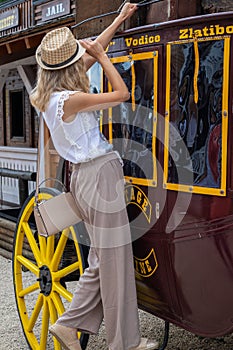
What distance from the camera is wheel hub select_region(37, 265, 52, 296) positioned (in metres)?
3.29

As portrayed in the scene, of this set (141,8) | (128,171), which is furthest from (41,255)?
(141,8)

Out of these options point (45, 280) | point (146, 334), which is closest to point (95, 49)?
point (45, 280)

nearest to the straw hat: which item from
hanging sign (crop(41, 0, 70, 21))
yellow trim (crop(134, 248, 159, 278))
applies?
yellow trim (crop(134, 248, 159, 278))

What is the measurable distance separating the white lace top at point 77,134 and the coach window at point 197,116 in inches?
13.0

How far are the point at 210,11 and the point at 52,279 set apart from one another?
5.45 feet

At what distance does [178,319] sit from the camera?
106 inches

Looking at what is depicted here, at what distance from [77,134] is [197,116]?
0.55m

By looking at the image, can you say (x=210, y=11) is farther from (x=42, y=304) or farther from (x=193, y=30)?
(x=42, y=304)

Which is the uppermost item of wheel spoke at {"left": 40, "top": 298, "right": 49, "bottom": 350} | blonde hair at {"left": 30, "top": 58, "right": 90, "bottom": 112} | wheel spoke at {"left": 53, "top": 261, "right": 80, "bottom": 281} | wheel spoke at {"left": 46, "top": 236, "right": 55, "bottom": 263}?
blonde hair at {"left": 30, "top": 58, "right": 90, "bottom": 112}

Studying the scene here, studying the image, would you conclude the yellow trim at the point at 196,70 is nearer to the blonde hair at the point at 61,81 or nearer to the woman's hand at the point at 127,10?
the woman's hand at the point at 127,10

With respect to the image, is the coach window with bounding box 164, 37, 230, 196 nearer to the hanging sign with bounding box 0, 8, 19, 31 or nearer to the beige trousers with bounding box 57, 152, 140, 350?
the beige trousers with bounding box 57, 152, 140, 350

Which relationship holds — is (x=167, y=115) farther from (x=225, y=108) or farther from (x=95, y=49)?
(x=95, y=49)

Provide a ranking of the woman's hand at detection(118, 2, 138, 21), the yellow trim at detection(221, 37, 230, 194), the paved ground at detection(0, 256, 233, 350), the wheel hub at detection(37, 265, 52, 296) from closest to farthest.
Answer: the yellow trim at detection(221, 37, 230, 194)
the woman's hand at detection(118, 2, 138, 21)
the wheel hub at detection(37, 265, 52, 296)
the paved ground at detection(0, 256, 233, 350)

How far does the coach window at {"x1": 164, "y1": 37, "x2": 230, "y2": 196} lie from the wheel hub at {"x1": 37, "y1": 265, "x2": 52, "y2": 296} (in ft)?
3.45
